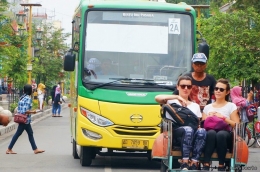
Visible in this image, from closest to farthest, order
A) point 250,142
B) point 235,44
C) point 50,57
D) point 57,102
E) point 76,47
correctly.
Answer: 1. point 76,47
2. point 250,142
3. point 235,44
4. point 57,102
5. point 50,57

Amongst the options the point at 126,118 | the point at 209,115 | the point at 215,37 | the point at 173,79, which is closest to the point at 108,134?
the point at 126,118

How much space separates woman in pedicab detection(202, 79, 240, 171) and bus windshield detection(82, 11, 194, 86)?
15.3 ft

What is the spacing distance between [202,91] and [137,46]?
429 cm

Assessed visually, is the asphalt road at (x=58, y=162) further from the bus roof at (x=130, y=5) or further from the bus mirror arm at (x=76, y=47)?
the bus roof at (x=130, y=5)

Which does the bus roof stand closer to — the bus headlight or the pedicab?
the bus headlight

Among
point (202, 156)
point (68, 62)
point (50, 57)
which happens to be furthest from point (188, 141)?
point (50, 57)

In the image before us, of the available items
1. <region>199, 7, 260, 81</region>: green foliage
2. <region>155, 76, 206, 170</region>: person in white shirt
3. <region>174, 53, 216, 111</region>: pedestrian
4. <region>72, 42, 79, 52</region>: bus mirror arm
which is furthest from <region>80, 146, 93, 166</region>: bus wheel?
<region>199, 7, 260, 81</region>: green foliage

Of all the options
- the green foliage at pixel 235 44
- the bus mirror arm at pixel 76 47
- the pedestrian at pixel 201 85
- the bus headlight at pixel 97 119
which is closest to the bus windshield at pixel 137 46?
the bus mirror arm at pixel 76 47

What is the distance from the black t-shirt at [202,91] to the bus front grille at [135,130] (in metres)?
3.46

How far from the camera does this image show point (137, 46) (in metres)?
15.8

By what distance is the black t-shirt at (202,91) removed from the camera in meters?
11.6

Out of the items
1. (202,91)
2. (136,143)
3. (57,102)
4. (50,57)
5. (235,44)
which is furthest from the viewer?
(50,57)

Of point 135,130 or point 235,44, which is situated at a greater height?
point 235,44

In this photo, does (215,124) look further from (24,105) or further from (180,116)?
(24,105)
